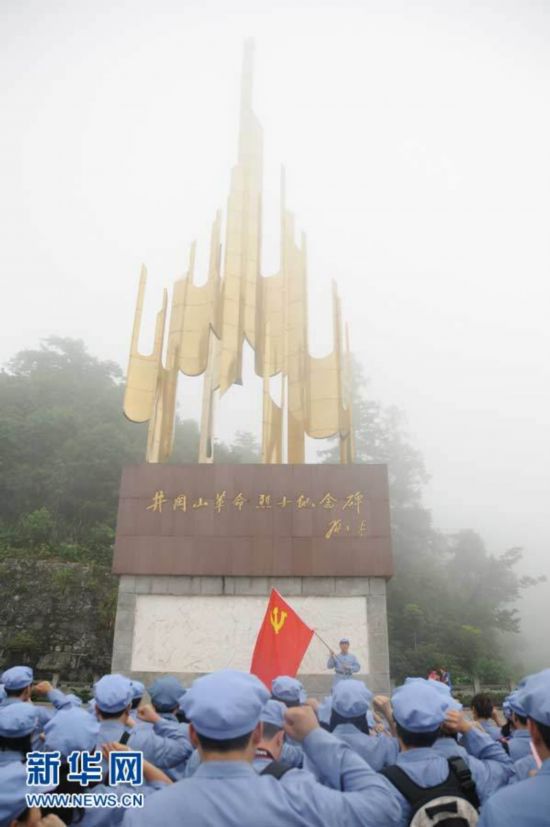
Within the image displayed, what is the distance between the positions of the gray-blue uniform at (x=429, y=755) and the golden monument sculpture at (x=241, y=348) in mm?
9079

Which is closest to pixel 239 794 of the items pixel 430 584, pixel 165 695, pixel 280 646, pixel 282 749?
pixel 282 749

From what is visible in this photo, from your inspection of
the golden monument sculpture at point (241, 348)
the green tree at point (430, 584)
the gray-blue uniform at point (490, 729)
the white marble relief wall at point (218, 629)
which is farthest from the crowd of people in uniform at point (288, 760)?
the green tree at point (430, 584)

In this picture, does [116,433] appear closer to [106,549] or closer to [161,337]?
[106,549]

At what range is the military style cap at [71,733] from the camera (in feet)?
7.76

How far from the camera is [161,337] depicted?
12.7 metres

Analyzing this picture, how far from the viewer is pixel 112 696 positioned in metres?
2.98

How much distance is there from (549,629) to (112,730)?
40345 millimetres

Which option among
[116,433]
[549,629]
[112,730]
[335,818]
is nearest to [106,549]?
[116,433]

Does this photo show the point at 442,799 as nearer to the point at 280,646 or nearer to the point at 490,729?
the point at 490,729

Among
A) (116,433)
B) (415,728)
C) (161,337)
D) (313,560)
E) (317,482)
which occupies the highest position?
(116,433)

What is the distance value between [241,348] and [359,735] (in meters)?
9.92

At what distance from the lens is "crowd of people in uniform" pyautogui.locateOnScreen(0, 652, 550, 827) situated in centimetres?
165

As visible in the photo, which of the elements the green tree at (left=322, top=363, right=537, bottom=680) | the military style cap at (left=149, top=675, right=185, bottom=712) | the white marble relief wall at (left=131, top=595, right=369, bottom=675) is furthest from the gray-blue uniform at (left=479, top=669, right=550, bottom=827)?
the green tree at (left=322, top=363, right=537, bottom=680)

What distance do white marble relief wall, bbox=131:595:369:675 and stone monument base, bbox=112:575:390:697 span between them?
2 cm
